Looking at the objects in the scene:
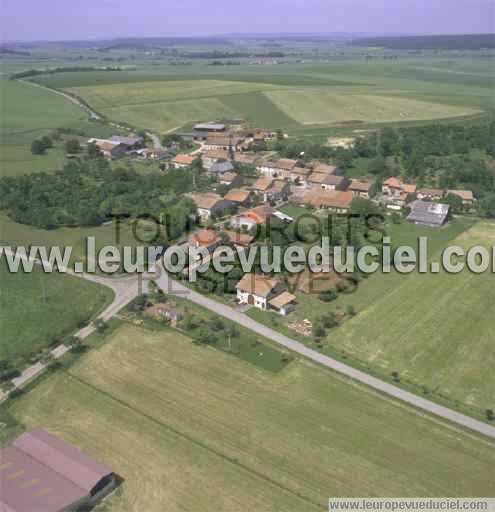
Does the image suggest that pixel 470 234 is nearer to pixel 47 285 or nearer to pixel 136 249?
pixel 136 249

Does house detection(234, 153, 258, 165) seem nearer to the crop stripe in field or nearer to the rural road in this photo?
the rural road

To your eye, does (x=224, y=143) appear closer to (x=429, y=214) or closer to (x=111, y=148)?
(x=111, y=148)

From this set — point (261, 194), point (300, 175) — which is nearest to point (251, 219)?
point (261, 194)

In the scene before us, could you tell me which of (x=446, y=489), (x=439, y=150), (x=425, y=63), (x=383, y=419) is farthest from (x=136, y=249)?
(x=425, y=63)

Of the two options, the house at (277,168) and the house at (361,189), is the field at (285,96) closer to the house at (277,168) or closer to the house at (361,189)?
the house at (277,168)

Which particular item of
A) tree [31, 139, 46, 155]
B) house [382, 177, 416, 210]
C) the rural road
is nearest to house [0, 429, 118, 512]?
the rural road
